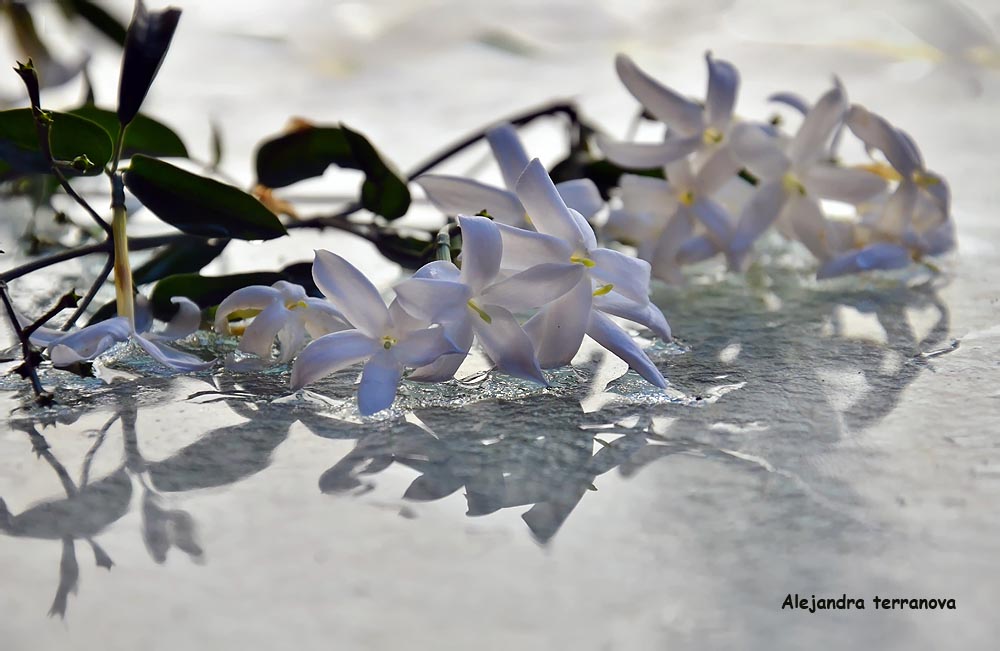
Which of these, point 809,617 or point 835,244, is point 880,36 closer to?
point 835,244

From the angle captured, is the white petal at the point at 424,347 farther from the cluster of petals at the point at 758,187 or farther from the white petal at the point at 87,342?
the cluster of petals at the point at 758,187

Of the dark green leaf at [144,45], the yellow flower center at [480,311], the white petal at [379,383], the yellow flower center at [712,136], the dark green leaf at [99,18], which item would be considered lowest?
the white petal at [379,383]

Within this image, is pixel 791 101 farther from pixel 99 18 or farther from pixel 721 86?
pixel 99 18

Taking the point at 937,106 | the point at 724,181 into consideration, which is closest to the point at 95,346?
the point at 724,181

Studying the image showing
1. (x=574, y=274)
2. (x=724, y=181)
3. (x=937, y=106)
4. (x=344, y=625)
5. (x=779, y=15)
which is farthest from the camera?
(x=779, y=15)

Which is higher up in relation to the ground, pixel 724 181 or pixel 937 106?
pixel 724 181

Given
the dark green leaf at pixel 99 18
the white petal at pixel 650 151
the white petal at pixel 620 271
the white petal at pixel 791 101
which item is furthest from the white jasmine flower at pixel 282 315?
the dark green leaf at pixel 99 18

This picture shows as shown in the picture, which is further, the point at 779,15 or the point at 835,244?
the point at 779,15
